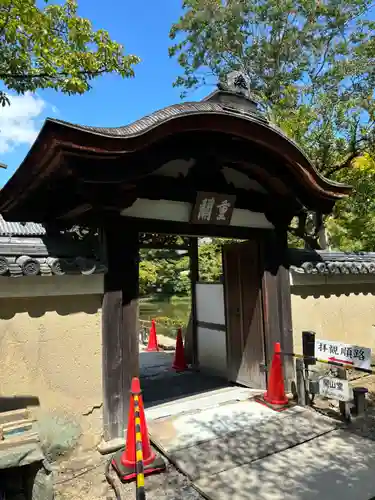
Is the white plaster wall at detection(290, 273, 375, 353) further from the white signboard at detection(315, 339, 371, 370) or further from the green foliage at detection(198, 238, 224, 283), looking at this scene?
the green foliage at detection(198, 238, 224, 283)

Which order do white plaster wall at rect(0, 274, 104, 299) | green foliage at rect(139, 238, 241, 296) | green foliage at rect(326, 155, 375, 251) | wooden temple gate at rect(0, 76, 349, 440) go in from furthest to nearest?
green foliage at rect(139, 238, 241, 296) < green foliage at rect(326, 155, 375, 251) < wooden temple gate at rect(0, 76, 349, 440) < white plaster wall at rect(0, 274, 104, 299)

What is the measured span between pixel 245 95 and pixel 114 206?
2777 mm

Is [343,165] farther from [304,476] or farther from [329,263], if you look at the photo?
[304,476]

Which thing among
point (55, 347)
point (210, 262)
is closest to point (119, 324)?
point (55, 347)

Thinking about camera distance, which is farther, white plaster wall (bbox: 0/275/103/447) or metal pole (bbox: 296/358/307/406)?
metal pole (bbox: 296/358/307/406)

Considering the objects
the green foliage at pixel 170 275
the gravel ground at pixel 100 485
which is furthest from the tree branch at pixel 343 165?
the green foliage at pixel 170 275

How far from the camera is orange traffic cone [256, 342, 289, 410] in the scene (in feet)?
18.0

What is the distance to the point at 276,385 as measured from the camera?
5562mm

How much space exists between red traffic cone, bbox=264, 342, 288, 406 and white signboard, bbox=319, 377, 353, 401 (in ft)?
2.01

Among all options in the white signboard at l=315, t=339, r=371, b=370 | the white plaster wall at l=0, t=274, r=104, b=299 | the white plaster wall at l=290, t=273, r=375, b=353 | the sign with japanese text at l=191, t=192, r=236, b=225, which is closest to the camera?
the white plaster wall at l=0, t=274, r=104, b=299

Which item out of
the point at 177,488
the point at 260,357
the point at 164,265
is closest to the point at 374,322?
the point at 260,357

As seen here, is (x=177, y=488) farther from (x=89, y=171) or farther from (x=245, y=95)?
(x=245, y=95)

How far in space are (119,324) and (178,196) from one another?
204 cm

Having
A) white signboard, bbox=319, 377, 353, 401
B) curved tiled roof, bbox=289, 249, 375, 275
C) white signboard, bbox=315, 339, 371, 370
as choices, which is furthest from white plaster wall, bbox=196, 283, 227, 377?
white signboard, bbox=319, 377, 353, 401
